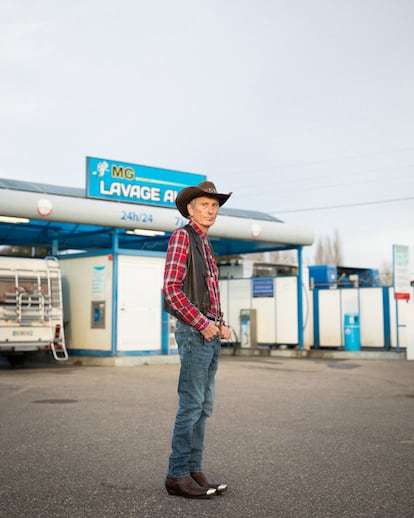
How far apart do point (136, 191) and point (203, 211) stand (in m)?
14.8

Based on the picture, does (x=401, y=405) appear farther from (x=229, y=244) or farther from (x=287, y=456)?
(x=229, y=244)

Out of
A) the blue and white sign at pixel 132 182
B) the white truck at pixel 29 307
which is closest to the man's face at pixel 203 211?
the white truck at pixel 29 307

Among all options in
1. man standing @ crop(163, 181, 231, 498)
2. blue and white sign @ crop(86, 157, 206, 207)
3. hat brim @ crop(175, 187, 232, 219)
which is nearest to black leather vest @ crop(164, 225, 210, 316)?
man standing @ crop(163, 181, 231, 498)

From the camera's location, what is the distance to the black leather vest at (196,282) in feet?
16.3

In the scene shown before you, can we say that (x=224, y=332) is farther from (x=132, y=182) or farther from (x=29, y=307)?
(x=132, y=182)

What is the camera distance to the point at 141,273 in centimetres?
1928

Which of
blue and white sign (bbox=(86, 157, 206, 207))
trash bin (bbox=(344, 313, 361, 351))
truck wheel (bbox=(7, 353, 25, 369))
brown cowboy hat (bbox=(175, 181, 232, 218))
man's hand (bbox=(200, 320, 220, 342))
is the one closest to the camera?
man's hand (bbox=(200, 320, 220, 342))

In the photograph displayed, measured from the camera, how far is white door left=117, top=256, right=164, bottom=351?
61.8ft

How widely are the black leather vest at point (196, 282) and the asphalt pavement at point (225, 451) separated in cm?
128

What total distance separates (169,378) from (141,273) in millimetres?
5088

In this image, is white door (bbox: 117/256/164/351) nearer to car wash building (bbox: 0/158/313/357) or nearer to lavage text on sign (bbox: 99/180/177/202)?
car wash building (bbox: 0/158/313/357)

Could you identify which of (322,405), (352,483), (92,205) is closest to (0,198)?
(92,205)

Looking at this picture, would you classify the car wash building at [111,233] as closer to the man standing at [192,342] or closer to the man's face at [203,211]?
the man's face at [203,211]

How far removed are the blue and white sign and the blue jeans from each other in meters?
14.3
